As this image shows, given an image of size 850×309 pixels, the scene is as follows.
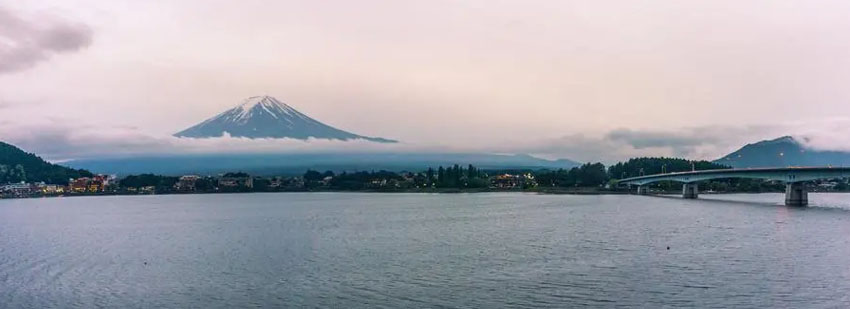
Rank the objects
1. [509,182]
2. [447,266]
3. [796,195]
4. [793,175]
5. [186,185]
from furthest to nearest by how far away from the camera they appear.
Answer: [186,185], [509,182], [796,195], [793,175], [447,266]

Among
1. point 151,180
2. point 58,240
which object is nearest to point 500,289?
point 58,240

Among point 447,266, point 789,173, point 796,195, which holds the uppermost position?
point 789,173

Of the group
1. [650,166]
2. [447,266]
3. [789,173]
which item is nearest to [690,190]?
[789,173]

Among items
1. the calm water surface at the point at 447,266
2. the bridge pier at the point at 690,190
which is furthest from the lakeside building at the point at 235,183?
the calm water surface at the point at 447,266

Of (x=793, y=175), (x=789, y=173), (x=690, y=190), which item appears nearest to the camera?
(x=793, y=175)

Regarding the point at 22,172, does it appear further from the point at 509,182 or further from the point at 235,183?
the point at 509,182

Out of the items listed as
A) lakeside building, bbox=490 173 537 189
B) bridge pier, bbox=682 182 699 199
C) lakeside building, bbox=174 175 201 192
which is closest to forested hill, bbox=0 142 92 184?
lakeside building, bbox=174 175 201 192

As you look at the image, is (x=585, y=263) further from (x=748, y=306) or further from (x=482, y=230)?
(x=482, y=230)

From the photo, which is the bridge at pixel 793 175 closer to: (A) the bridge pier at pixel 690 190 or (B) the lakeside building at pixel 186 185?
(A) the bridge pier at pixel 690 190
